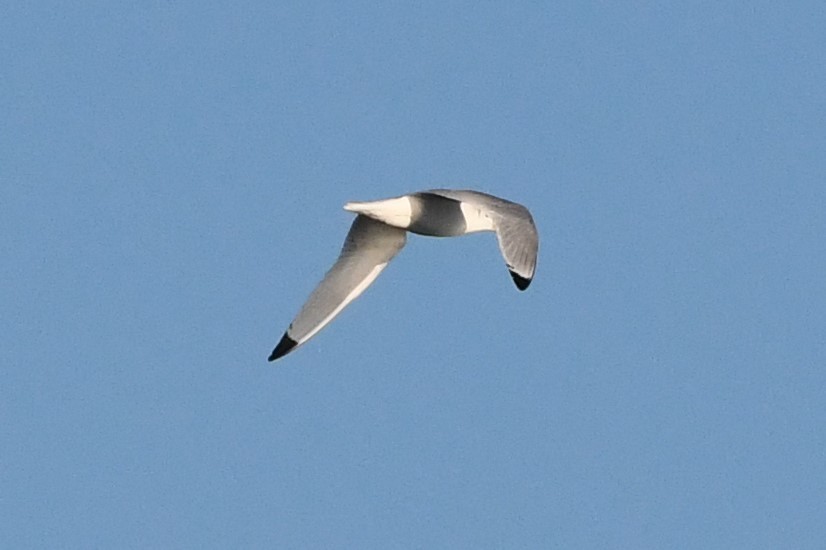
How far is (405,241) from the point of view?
65.3ft

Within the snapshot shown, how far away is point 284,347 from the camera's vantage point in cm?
1933

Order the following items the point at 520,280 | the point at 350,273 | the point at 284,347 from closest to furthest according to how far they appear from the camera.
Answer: the point at 520,280
the point at 284,347
the point at 350,273

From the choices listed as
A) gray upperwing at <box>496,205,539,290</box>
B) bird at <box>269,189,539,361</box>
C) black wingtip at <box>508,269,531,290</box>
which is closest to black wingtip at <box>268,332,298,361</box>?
bird at <box>269,189,539,361</box>

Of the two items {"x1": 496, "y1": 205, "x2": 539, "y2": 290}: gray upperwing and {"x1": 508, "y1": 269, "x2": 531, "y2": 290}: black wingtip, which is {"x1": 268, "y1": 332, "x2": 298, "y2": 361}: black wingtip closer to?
{"x1": 496, "y1": 205, "x2": 539, "y2": 290}: gray upperwing

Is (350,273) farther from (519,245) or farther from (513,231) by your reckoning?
(519,245)

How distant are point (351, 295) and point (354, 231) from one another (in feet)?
2.14

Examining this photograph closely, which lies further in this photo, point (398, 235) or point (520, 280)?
point (398, 235)

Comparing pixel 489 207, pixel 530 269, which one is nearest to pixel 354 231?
pixel 489 207

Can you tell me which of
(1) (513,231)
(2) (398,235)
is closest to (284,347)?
(2) (398,235)

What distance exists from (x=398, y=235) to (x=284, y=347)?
1593mm

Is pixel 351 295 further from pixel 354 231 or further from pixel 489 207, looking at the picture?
pixel 489 207

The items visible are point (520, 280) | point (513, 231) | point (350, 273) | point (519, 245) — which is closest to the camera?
point (520, 280)

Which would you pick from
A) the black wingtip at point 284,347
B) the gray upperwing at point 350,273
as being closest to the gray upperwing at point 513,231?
the gray upperwing at point 350,273

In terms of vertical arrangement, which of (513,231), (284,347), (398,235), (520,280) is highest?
(398,235)
